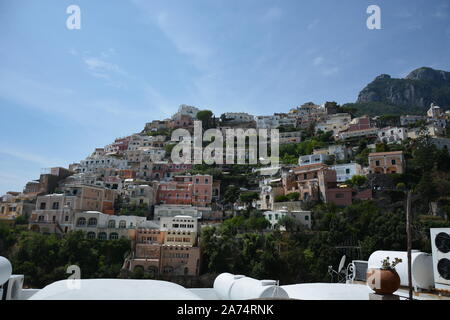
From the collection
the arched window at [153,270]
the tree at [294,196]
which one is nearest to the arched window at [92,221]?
the arched window at [153,270]

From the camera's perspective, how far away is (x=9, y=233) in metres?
31.7

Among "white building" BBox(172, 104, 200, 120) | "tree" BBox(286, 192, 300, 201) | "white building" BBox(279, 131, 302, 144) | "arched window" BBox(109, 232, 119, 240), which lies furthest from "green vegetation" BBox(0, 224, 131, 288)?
"white building" BBox(172, 104, 200, 120)

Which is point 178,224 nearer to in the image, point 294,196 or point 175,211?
point 175,211

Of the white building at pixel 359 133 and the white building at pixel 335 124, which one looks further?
the white building at pixel 335 124

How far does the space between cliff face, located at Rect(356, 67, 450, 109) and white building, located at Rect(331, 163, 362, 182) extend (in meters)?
87.0

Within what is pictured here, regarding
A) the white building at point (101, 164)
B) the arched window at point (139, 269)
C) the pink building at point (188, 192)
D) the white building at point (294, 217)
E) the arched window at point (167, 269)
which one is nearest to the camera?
the arched window at point (139, 269)

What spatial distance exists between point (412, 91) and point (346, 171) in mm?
94171

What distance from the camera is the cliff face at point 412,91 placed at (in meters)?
112

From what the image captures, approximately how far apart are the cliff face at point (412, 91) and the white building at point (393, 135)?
71822mm

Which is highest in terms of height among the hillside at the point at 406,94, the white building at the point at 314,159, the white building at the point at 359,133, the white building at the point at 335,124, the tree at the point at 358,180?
the hillside at the point at 406,94

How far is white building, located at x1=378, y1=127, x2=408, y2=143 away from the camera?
49.2 meters

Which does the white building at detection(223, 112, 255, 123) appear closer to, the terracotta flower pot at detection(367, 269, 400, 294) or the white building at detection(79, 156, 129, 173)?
the white building at detection(79, 156, 129, 173)

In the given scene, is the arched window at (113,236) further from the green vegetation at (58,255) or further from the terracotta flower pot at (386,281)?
the terracotta flower pot at (386,281)

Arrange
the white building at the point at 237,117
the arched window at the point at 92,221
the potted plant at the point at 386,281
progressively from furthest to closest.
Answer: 1. the white building at the point at 237,117
2. the arched window at the point at 92,221
3. the potted plant at the point at 386,281
